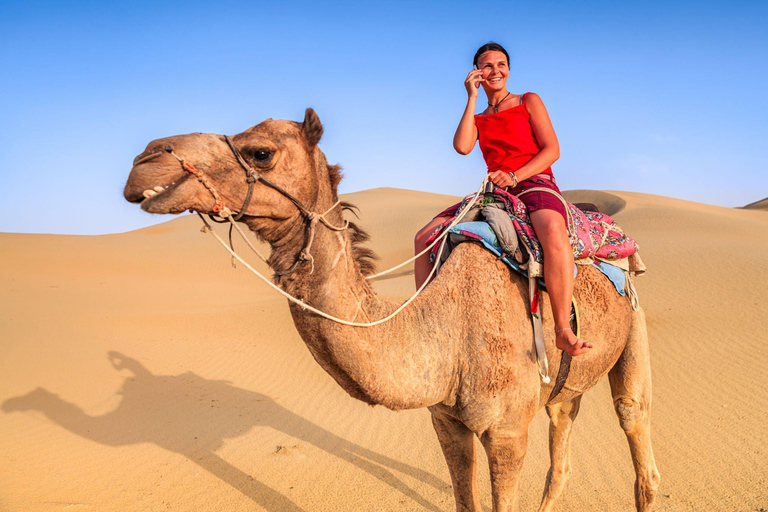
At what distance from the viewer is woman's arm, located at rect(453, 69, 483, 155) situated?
3.53 metres

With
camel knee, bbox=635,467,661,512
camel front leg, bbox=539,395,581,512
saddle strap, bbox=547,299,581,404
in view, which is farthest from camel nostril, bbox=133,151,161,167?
camel knee, bbox=635,467,661,512

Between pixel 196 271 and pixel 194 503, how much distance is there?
19.9m

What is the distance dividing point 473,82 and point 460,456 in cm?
250

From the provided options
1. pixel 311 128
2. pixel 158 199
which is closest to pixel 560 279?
pixel 311 128

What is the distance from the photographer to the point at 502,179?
3.40 m

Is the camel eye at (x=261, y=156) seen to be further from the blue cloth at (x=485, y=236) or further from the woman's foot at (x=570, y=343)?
the woman's foot at (x=570, y=343)

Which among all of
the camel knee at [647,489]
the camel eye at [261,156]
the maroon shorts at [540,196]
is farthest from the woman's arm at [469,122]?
the camel knee at [647,489]

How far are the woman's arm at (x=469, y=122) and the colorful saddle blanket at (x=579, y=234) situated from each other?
376mm

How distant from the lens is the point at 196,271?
24328 millimetres

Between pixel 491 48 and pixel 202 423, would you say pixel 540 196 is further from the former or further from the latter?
pixel 202 423

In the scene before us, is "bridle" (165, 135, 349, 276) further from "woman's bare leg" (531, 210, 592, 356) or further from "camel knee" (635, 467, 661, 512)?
"camel knee" (635, 467, 661, 512)

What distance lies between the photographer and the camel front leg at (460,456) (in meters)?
3.53

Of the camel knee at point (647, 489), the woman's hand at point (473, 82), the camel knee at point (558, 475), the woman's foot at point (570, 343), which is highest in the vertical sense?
the woman's hand at point (473, 82)

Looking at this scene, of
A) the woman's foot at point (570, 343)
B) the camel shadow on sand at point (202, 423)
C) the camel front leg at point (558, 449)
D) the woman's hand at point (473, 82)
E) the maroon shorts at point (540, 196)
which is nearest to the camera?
the woman's foot at point (570, 343)
